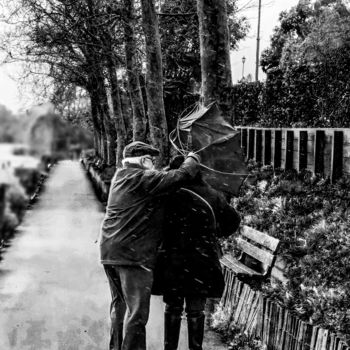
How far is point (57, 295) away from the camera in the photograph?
26.3 feet

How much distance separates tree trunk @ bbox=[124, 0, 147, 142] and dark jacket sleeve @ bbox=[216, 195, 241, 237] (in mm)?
11723

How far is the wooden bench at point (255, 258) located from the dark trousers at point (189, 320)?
1.71 metres

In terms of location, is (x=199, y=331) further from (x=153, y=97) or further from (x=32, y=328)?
(x=153, y=97)

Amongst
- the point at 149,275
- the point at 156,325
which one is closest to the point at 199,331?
the point at 149,275

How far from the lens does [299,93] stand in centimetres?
1216

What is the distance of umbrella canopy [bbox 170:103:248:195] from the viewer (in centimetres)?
508

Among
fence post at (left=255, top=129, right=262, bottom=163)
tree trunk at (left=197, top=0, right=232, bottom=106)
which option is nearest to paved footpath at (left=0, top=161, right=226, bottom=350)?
tree trunk at (left=197, top=0, right=232, bottom=106)

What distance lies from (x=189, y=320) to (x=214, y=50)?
15.8 feet

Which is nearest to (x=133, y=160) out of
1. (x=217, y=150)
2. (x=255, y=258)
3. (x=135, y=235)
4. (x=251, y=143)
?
(x=135, y=235)

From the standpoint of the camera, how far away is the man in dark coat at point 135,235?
479 centimetres

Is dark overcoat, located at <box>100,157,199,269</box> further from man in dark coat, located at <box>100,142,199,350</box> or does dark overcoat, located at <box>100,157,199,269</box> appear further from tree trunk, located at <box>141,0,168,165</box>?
tree trunk, located at <box>141,0,168,165</box>

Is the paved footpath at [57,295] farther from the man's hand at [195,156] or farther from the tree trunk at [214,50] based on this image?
the tree trunk at [214,50]

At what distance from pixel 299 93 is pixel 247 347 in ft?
25.3

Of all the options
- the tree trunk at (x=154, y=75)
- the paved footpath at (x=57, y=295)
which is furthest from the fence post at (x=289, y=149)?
the paved footpath at (x=57, y=295)
